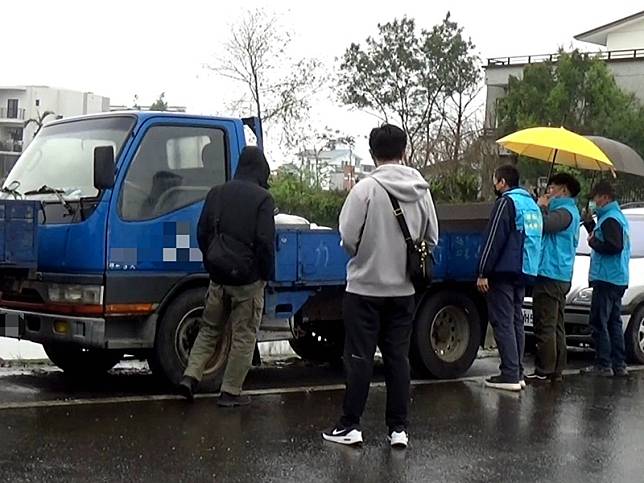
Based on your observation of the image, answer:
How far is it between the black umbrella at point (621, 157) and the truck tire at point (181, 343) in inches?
186

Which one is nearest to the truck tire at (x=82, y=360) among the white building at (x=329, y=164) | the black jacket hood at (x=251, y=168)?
the black jacket hood at (x=251, y=168)

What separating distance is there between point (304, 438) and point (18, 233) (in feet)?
7.87

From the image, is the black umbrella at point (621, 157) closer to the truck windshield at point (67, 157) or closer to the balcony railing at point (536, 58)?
the truck windshield at point (67, 157)

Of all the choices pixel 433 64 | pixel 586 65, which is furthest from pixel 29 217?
pixel 433 64

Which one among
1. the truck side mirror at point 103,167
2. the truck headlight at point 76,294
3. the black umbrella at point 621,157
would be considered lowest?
the truck headlight at point 76,294

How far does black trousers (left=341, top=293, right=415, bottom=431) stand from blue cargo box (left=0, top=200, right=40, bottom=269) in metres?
2.30

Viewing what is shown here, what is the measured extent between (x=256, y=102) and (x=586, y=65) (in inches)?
508

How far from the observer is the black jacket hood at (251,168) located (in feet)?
24.1

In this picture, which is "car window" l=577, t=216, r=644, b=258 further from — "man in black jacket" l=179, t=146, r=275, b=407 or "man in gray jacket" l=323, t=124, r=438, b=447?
"man in gray jacket" l=323, t=124, r=438, b=447

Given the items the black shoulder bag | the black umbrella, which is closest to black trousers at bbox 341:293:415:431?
the black shoulder bag

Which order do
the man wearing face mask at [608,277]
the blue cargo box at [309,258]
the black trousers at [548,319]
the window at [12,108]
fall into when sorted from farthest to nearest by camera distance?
the window at [12,108]
the man wearing face mask at [608,277]
the black trousers at [548,319]
the blue cargo box at [309,258]

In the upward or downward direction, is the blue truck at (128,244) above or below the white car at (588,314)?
above

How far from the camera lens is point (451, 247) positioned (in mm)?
9164

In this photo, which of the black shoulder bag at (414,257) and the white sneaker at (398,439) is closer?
the black shoulder bag at (414,257)
